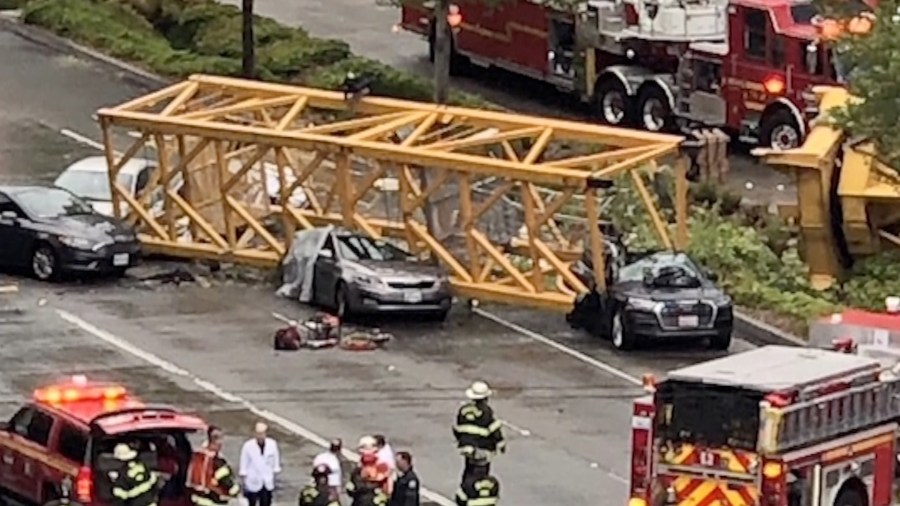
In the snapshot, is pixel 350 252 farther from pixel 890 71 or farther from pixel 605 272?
pixel 890 71

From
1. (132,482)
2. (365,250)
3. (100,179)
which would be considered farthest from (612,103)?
(132,482)

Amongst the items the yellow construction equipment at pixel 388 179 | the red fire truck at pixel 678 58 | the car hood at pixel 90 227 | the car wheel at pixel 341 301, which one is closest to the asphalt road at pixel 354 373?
the car wheel at pixel 341 301

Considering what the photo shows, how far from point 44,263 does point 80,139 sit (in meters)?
9.04

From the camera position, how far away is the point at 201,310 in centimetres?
3453

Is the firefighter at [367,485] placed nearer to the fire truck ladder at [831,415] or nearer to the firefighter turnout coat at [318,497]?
the firefighter turnout coat at [318,497]

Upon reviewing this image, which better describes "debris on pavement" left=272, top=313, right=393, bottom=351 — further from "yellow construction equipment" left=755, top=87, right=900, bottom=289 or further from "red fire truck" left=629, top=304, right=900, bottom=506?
"red fire truck" left=629, top=304, right=900, bottom=506

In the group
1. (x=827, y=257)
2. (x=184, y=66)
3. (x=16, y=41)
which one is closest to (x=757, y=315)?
(x=827, y=257)

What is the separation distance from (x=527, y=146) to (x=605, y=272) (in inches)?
197

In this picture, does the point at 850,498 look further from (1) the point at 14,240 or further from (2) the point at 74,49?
(2) the point at 74,49

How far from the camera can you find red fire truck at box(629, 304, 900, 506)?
2303 cm

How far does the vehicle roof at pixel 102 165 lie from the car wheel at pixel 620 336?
8.01 m

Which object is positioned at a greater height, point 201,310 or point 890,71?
point 890,71

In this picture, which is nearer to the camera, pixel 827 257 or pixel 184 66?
pixel 827 257

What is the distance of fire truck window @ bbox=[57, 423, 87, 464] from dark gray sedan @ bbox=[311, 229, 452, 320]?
10.2 m
